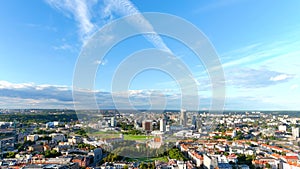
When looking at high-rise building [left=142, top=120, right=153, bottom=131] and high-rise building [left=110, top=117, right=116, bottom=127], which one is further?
high-rise building [left=142, top=120, right=153, bottom=131]

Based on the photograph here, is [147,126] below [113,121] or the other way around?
below

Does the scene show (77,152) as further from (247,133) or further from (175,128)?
(247,133)

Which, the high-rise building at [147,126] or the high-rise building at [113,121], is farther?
the high-rise building at [147,126]

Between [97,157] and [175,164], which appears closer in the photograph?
[175,164]

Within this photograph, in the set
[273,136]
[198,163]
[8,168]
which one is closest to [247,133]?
[273,136]

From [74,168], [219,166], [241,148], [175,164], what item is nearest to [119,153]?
[74,168]

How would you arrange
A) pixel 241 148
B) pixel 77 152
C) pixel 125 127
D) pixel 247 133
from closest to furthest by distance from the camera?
pixel 77 152
pixel 241 148
pixel 125 127
pixel 247 133

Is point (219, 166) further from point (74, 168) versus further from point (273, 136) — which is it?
point (273, 136)

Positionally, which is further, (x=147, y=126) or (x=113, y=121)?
(x=147, y=126)

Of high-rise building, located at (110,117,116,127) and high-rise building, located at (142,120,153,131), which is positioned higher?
high-rise building, located at (110,117,116,127)

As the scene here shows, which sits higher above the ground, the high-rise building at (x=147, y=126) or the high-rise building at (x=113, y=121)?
the high-rise building at (x=113, y=121)

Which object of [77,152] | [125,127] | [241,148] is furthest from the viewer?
[125,127]
